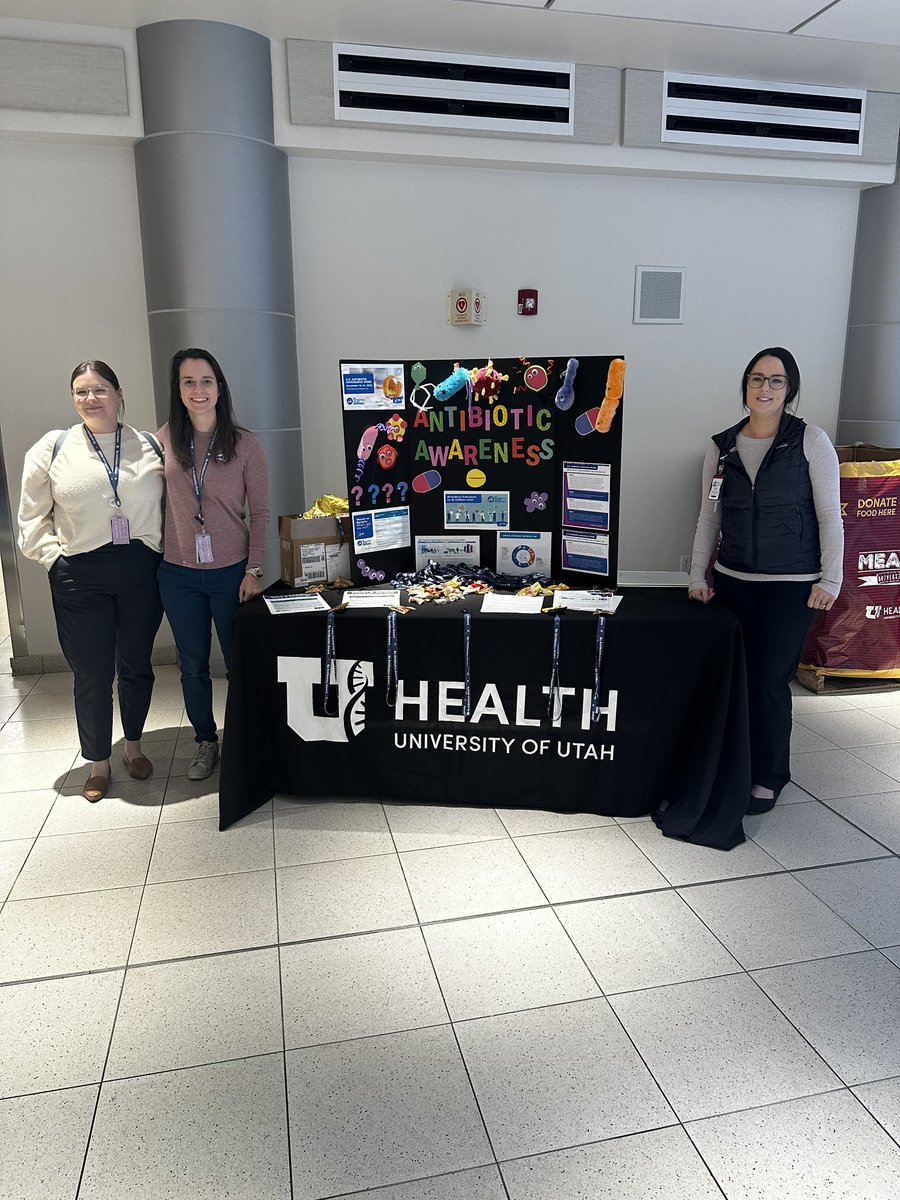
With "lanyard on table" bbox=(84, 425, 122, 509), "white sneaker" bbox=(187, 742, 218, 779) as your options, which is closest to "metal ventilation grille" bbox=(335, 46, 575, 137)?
"lanyard on table" bbox=(84, 425, 122, 509)

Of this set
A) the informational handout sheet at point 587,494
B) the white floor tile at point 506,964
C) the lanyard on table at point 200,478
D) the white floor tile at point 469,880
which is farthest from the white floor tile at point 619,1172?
the lanyard on table at point 200,478

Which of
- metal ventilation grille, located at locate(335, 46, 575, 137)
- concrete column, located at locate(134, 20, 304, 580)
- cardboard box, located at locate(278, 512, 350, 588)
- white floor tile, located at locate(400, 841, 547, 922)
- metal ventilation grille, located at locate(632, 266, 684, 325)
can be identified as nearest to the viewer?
white floor tile, located at locate(400, 841, 547, 922)

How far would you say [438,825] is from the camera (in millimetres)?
2965

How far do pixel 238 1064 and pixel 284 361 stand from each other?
348 centimetres

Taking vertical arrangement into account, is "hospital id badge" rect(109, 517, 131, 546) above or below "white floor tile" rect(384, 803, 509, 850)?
above

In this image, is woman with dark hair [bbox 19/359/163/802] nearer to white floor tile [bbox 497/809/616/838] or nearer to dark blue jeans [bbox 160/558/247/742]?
dark blue jeans [bbox 160/558/247/742]

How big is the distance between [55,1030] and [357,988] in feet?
2.46

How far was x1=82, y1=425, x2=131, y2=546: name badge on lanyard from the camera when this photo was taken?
2.97 m

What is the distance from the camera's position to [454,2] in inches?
144

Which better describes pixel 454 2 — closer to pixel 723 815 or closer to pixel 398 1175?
pixel 723 815

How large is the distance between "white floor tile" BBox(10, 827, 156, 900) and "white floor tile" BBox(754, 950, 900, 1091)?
6.51 ft

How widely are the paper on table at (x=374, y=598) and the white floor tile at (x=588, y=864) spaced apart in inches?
37.7

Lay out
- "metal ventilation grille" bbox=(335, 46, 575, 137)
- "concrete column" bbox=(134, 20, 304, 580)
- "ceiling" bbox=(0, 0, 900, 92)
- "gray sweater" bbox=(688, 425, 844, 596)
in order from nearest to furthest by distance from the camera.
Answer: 1. "gray sweater" bbox=(688, 425, 844, 596)
2. "ceiling" bbox=(0, 0, 900, 92)
3. "concrete column" bbox=(134, 20, 304, 580)
4. "metal ventilation grille" bbox=(335, 46, 575, 137)

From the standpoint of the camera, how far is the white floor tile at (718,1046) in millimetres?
1831
